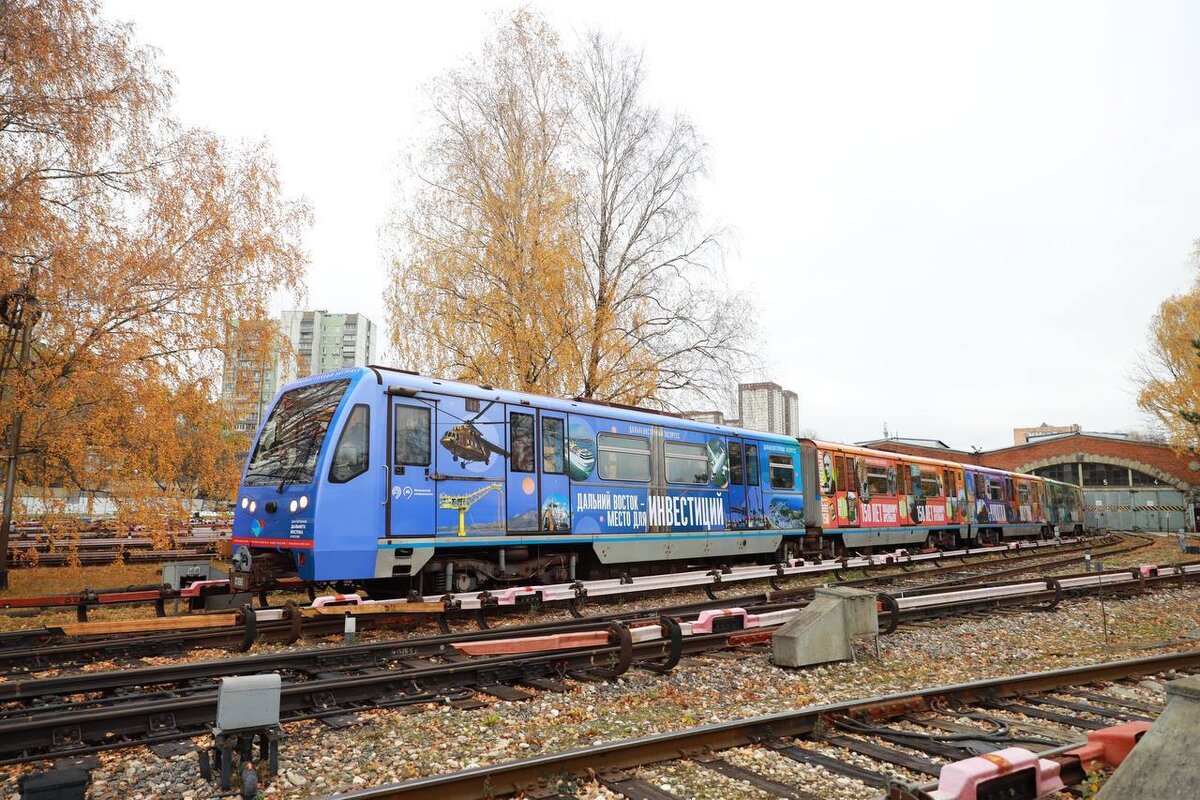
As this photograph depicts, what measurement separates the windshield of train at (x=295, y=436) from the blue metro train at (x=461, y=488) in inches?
1.0

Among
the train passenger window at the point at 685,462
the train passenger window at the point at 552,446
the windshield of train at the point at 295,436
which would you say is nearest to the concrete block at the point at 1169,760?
the windshield of train at the point at 295,436

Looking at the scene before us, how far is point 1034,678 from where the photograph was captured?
6.71 m

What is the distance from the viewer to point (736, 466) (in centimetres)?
1614

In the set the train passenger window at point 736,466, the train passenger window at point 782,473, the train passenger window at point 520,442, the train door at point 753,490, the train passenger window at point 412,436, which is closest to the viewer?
the train passenger window at point 412,436

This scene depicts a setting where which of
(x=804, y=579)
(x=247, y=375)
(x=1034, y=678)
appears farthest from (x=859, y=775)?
(x=247, y=375)

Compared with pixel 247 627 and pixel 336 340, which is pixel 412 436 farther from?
pixel 336 340

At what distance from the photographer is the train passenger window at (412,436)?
10.2 meters

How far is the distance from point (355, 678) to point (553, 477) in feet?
19.9

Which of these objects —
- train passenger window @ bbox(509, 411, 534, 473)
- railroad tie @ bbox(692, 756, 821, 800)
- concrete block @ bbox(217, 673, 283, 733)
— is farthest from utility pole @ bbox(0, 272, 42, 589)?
railroad tie @ bbox(692, 756, 821, 800)

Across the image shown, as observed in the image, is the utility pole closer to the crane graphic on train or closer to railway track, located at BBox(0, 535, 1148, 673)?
railway track, located at BBox(0, 535, 1148, 673)

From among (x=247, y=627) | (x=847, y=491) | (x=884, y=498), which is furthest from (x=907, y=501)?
(x=247, y=627)

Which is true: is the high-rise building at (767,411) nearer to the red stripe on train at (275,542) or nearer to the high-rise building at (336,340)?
the red stripe on train at (275,542)

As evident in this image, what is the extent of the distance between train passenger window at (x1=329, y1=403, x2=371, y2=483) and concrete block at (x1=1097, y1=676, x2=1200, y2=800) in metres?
8.28

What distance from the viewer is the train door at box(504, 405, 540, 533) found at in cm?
1151
